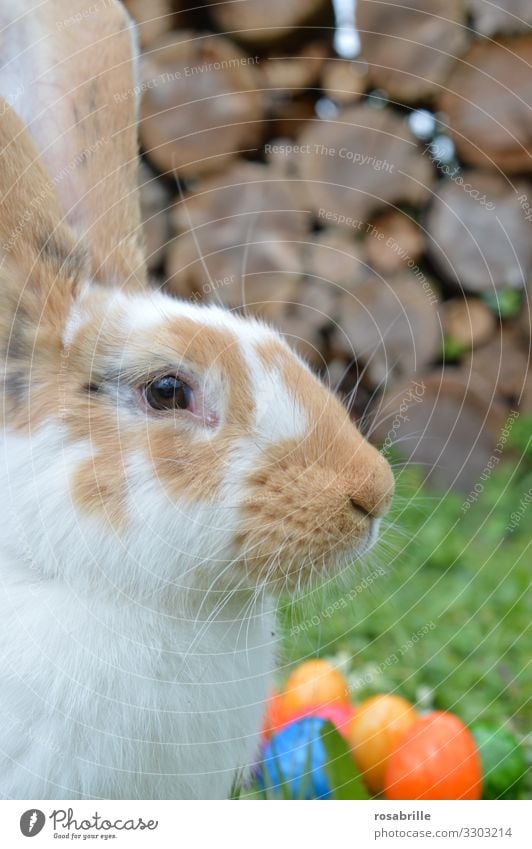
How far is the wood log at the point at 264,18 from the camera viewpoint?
90 cm

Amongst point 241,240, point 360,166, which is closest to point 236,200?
point 241,240

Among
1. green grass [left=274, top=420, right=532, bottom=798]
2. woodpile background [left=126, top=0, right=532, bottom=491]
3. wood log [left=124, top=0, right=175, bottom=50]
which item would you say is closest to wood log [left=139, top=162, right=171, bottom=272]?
woodpile background [left=126, top=0, right=532, bottom=491]

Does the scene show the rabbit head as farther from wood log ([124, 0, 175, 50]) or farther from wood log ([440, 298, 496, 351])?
wood log ([440, 298, 496, 351])

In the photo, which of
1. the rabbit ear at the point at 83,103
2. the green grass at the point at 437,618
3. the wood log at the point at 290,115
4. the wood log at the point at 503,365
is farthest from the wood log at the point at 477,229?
the rabbit ear at the point at 83,103

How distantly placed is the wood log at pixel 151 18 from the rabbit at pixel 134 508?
394mm

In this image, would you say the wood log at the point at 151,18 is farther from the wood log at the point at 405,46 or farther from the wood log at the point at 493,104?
the wood log at the point at 493,104

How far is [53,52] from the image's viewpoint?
0.66m

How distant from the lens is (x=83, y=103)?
2.22ft

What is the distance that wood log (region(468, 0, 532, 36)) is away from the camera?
1.11m

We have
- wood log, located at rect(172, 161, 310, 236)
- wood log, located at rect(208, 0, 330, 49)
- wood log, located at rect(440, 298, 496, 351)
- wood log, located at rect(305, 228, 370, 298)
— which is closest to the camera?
wood log, located at rect(208, 0, 330, 49)

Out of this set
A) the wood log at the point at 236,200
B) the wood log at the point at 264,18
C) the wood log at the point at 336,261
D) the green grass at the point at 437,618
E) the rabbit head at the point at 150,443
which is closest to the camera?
the rabbit head at the point at 150,443

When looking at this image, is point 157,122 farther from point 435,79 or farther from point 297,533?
point 297,533

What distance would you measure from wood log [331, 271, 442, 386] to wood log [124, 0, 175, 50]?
413 millimetres
